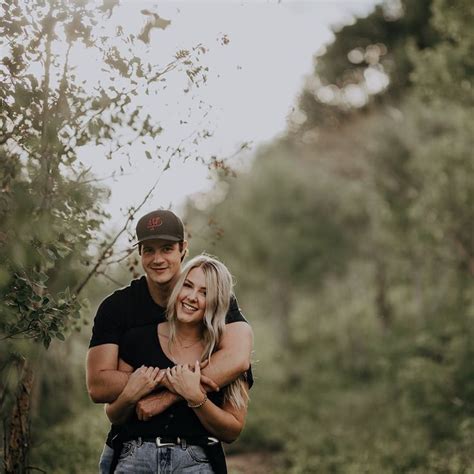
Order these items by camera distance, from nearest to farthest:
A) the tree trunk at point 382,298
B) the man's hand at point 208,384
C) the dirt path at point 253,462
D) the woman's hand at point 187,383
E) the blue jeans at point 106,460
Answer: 1. the woman's hand at point 187,383
2. the man's hand at point 208,384
3. the blue jeans at point 106,460
4. the dirt path at point 253,462
5. the tree trunk at point 382,298

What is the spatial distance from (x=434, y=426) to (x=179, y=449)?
9508mm

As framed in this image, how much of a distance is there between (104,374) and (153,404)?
32 cm

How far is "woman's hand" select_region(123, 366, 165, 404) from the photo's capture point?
3838 millimetres

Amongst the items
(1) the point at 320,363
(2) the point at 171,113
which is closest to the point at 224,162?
(2) the point at 171,113

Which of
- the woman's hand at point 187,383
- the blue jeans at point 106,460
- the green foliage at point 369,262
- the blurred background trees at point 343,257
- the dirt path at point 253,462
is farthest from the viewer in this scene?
the green foliage at point 369,262

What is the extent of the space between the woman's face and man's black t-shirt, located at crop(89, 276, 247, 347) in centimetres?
21

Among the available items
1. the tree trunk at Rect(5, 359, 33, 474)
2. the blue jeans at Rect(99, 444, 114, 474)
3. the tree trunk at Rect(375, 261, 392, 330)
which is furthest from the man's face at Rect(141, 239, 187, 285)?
the tree trunk at Rect(375, 261, 392, 330)

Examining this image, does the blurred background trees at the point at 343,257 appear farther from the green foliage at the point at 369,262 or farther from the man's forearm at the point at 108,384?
the man's forearm at the point at 108,384

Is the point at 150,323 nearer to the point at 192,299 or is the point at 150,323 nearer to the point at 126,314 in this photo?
the point at 126,314

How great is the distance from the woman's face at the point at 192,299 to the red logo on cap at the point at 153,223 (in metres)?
0.36

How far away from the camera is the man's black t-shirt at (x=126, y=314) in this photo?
159 inches

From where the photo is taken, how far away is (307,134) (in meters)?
32.8

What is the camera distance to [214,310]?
411 cm

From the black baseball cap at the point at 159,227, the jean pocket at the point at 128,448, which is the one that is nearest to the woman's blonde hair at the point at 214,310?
the black baseball cap at the point at 159,227
